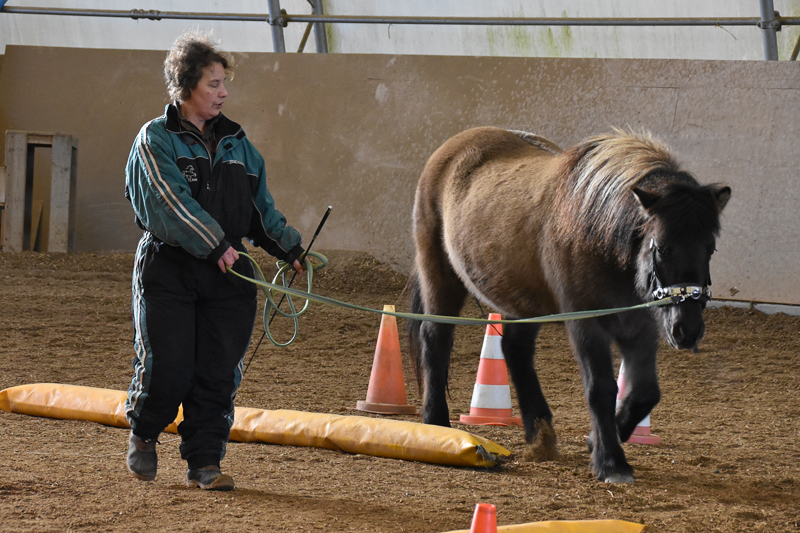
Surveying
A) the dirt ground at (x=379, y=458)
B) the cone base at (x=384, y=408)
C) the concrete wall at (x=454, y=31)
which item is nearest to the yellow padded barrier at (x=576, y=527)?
the dirt ground at (x=379, y=458)

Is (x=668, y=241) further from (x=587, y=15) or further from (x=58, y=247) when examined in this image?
(x=58, y=247)

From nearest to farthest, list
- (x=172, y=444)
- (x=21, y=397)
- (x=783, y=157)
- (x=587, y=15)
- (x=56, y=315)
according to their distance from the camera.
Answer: (x=172, y=444) < (x=21, y=397) < (x=56, y=315) < (x=783, y=157) < (x=587, y=15)

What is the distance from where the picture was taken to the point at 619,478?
3.20m

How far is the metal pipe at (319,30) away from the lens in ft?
33.1

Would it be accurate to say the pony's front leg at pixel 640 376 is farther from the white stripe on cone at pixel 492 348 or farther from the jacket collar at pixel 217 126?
the jacket collar at pixel 217 126

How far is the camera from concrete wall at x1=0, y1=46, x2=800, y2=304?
7.55m

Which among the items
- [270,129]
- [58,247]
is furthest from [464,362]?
[58,247]

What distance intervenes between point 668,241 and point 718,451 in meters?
1.36

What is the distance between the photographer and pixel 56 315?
6.91 m

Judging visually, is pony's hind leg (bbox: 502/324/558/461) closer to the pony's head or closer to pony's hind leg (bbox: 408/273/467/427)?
pony's hind leg (bbox: 408/273/467/427)

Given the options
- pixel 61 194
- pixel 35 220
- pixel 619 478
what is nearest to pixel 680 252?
pixel 619 478

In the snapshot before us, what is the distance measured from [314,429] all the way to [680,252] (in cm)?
175

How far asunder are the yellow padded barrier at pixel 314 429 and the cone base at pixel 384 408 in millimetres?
844

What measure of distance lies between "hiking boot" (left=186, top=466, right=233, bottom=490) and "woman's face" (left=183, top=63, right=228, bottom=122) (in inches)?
50.4
